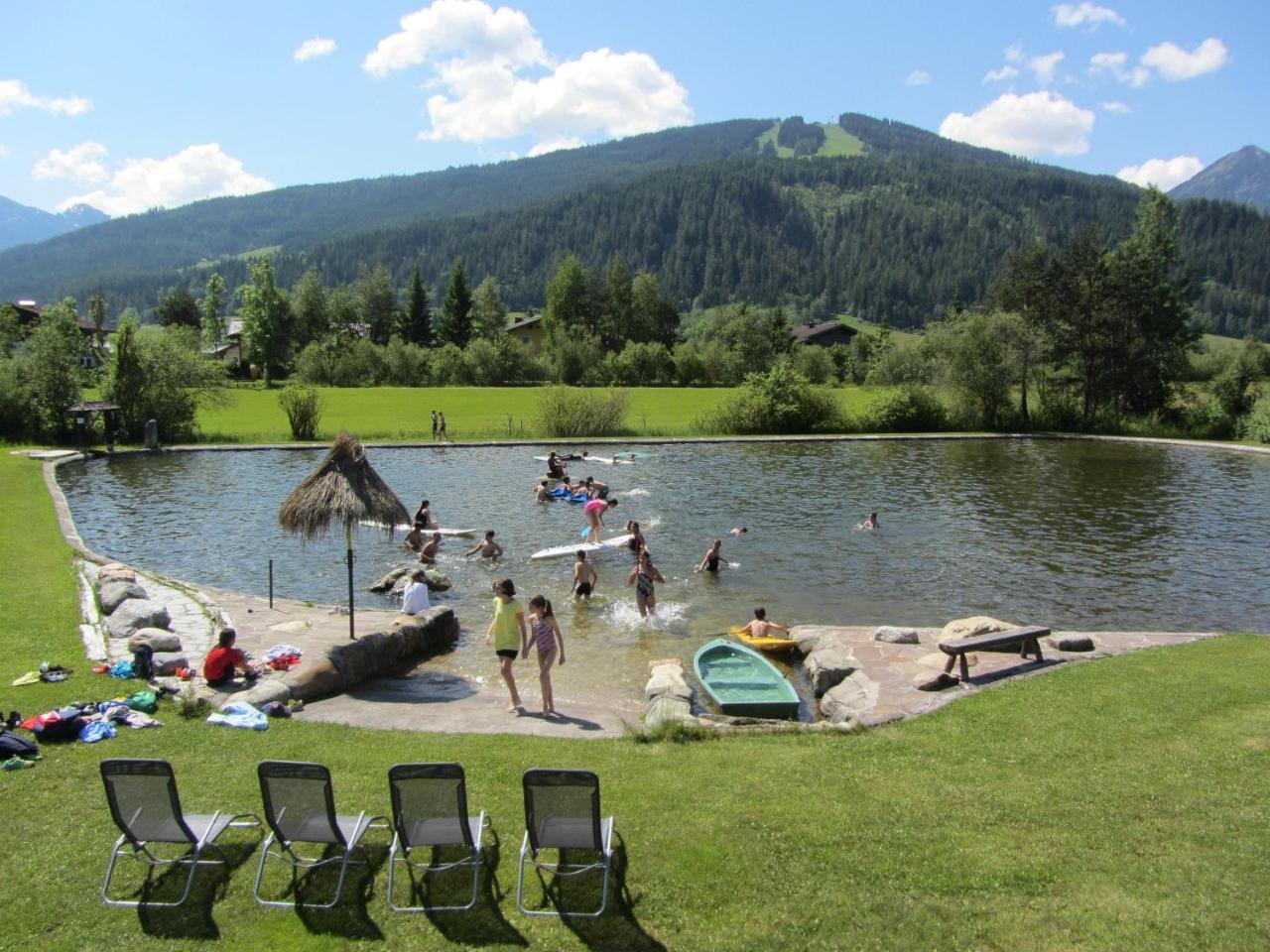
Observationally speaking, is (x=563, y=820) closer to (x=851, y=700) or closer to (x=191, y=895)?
(x=191, y=895)

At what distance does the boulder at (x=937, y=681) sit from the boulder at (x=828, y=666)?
3.84ft

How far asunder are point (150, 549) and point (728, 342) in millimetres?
78768

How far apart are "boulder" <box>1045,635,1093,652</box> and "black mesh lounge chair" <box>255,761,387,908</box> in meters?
12.3

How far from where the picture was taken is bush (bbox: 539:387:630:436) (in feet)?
163

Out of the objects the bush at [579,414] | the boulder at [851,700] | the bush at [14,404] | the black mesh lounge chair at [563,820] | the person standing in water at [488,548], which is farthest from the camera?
the bush at [579,414]

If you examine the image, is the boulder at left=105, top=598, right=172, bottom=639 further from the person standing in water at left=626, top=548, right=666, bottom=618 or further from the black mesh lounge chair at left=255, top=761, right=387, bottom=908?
the person standing in water at left=626, top=548, right=666, bottom=618

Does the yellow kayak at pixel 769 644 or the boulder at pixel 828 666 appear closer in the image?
the boulder at pixel 828 666

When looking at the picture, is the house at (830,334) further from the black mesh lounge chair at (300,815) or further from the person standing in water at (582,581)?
the black mesh lounge chair at (300,815)

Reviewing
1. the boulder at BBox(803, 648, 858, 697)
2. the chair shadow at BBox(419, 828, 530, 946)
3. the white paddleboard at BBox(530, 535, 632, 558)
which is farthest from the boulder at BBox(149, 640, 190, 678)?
→ the white paddleboard at BBox(530, 535, 632, 558)

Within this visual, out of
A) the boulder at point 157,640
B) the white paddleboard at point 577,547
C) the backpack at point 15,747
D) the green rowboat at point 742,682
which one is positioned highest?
the backpack at point 15,747

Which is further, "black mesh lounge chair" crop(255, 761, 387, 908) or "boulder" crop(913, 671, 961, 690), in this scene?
"boulder" crop(913, 671, 961, 690)

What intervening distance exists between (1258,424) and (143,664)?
5820 cm

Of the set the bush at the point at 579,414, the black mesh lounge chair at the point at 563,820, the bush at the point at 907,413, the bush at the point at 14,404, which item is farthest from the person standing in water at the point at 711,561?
the bush at the point at 14,404

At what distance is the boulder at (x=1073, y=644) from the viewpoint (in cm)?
1420
